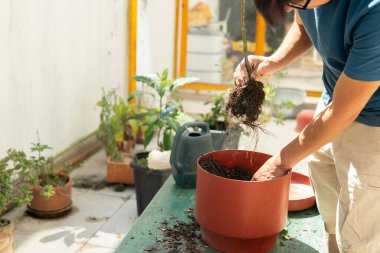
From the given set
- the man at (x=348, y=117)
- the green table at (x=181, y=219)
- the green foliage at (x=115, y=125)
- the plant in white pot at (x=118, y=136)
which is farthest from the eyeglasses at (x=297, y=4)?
the green foliage at (x=115, y=125)

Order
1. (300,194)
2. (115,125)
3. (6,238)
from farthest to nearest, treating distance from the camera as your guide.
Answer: (115,125) < (6,238) < (300,194)

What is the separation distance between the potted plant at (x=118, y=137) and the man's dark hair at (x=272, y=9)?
1.68 m

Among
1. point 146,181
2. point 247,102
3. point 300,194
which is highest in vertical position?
point 247,102

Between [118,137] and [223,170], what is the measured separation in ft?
6.68

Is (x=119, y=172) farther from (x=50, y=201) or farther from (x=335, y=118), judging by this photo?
(x=335, y=118)

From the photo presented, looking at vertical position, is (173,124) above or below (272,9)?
below

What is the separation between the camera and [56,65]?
298 cm

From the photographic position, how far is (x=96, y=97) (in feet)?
11.6

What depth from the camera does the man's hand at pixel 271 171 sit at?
136cm

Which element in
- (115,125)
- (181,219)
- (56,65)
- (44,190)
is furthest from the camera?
(115,125)

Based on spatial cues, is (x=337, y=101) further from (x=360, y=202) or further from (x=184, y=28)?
(x=184, y=28)

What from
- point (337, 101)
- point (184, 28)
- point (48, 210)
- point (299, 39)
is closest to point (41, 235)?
point (48, 210)

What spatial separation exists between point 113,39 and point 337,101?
2.74 m

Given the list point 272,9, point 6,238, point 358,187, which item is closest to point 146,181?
point 6,238
